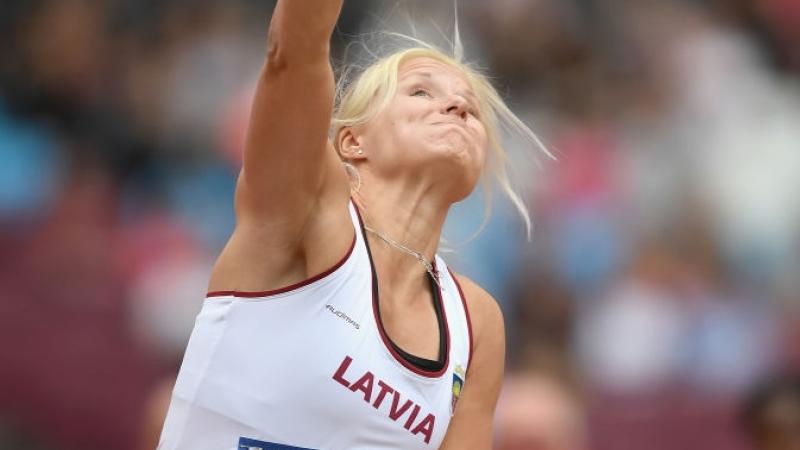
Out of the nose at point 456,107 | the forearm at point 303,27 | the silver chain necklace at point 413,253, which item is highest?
the nose at point 456,107

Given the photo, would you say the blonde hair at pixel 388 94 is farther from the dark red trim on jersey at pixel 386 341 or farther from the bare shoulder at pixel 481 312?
the dark red trim on jersey at pixel 386 341

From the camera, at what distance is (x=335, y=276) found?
11.7ft

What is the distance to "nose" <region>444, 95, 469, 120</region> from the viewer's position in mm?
4023

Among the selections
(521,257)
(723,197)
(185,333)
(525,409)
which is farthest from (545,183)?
(525,409)

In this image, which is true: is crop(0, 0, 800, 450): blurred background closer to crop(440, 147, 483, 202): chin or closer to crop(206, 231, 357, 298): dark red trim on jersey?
crop(440, 147, 483, 202): chin

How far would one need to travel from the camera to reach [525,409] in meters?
5.19

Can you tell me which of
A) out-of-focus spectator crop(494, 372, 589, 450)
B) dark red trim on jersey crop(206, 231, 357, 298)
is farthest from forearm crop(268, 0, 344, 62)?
out-of-focus spectator crop(494, 372, 589, 450)

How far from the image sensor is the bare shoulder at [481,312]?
420 cm

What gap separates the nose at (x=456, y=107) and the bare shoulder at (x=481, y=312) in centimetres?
55

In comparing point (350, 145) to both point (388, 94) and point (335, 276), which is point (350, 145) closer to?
point (388, 94)

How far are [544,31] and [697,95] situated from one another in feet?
3.68

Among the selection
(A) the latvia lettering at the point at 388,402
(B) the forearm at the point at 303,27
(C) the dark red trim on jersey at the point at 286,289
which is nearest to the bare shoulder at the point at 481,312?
(A) the latvia lettering at the point at 388,402

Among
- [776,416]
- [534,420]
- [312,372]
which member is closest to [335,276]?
[312,372]

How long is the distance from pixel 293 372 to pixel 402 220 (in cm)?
65
